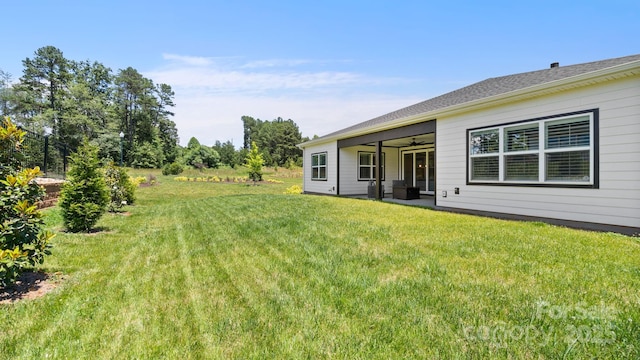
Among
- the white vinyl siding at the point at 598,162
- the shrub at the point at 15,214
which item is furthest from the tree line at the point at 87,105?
the white vinyl siding at the point at 598,162

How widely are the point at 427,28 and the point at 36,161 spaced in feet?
47.0

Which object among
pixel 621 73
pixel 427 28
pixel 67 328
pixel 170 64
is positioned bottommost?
pixel 67 328

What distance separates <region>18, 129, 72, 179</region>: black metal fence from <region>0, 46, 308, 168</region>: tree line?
13557mm

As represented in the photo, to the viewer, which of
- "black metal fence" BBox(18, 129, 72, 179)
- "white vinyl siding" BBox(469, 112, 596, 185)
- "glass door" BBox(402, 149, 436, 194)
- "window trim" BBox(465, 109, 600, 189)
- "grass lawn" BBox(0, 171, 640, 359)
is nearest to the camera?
"grass lawn" BBox(0, 171, 640, 359)

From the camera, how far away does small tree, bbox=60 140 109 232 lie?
568 cm

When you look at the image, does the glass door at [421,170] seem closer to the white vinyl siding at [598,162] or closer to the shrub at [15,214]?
the white vinyl siding at [598,162]

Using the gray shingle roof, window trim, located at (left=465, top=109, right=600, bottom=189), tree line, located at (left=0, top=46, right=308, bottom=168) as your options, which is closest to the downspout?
the gray shingle roof

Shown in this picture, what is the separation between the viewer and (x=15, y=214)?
9.90ft

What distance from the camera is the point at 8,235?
2.85 m

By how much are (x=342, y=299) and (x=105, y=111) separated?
45012 millimetres

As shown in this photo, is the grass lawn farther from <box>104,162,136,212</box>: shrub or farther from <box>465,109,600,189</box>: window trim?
<box>104,162,136,212</box>: shrub

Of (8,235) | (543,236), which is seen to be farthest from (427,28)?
(8,235)

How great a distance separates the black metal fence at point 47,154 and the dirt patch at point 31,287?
7377 millimetres

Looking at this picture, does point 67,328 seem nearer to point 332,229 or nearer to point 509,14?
point 332,229
